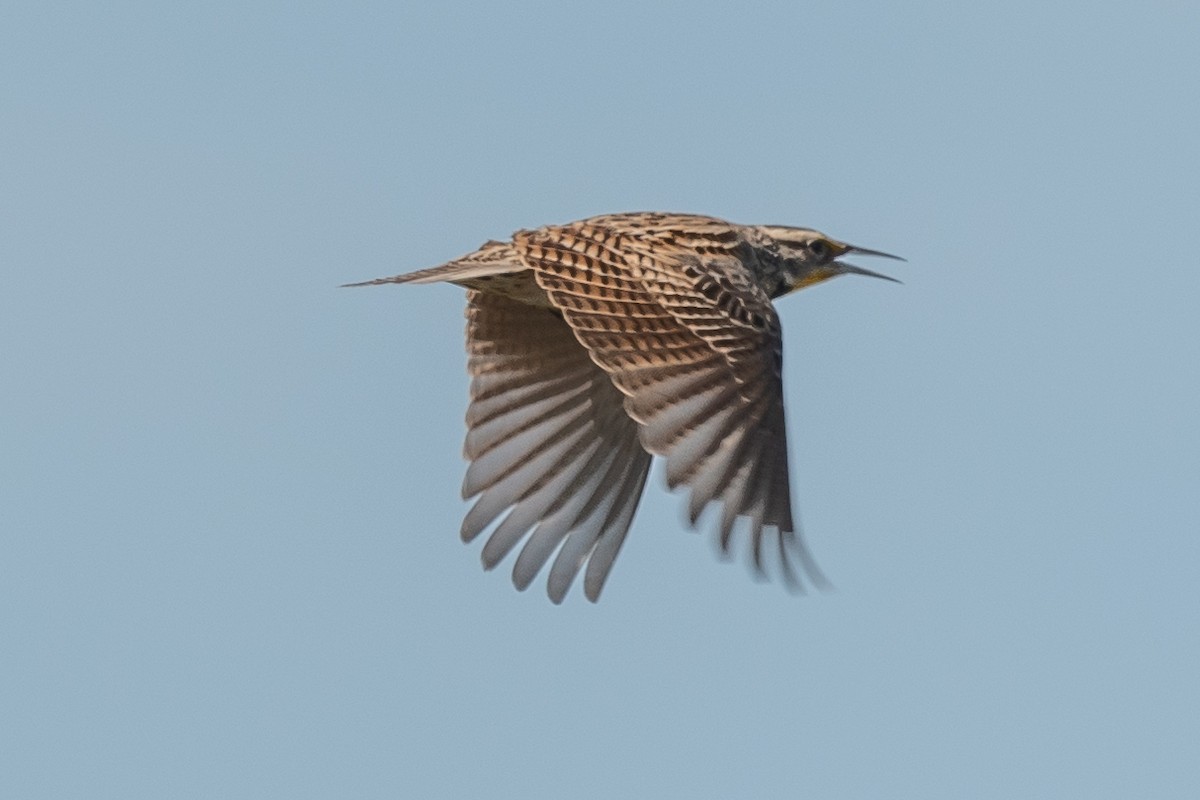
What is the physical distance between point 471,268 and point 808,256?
2386 millimetres

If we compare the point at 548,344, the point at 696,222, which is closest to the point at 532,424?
the point at 548,344

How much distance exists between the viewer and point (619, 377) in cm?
1122

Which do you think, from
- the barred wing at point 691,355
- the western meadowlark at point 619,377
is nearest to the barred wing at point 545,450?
the western meadowlark at point 619,377

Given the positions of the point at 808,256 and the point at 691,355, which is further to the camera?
the point at 808,256

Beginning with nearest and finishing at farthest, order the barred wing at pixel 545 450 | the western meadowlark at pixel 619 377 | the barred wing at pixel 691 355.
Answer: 1. the barred wing at pixel 691 355
2. the western meadowlark at pixel 619 377
3. the barred wing at pixel 545 450

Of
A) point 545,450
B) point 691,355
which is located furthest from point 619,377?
point 545,450

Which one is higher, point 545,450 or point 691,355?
point 691,355

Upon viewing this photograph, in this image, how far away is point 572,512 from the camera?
42.6 ft

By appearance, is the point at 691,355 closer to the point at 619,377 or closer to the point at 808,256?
the point at 619,377

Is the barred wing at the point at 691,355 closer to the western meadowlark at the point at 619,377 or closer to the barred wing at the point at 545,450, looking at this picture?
the western meadowlark at the point at 619,377

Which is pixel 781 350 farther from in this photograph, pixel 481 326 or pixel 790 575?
pixel 481 326

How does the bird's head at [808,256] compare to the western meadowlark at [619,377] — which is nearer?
the western meadowlark at [619,377]

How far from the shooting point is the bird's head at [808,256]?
1371cm

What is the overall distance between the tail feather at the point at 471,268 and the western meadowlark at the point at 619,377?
1 cm
